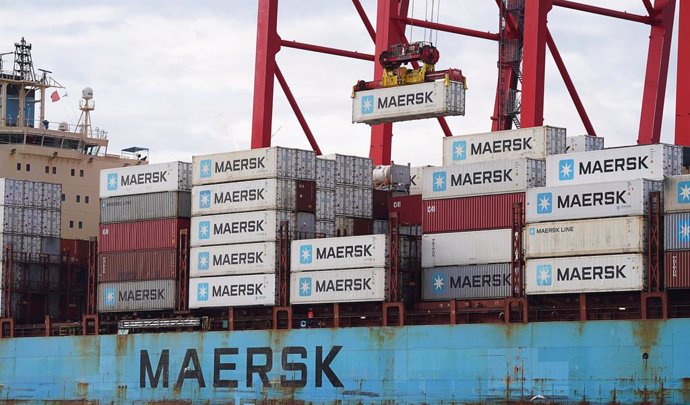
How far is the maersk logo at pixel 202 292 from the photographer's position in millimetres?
55281

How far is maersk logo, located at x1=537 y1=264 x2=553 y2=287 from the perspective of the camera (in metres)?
45.9

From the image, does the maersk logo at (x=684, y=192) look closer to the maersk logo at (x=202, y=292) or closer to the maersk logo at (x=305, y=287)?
the maersk logo at (x=305, y=287)

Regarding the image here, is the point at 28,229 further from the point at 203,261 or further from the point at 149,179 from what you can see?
the point at 203,261

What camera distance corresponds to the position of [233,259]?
54.5 m

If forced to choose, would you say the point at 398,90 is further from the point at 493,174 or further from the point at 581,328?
the point at 581,328

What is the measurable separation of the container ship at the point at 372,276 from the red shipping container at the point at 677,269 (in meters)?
0.07

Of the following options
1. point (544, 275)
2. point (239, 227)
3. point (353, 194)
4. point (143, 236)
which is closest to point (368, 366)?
point (239, 227)

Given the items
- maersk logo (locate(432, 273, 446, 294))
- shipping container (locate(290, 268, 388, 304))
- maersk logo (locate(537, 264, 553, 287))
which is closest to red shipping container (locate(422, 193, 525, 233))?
maersk logo (locate(432, 273, 446, 294))

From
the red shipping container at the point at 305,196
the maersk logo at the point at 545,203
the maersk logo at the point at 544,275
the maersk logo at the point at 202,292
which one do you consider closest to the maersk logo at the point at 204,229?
the maersk logo at the point at 202,292

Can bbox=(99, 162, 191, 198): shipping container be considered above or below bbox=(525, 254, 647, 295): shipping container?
above

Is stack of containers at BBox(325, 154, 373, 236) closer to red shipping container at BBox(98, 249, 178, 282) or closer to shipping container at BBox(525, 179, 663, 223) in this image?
red shipping container at BBox(98, 249, 178, 282)

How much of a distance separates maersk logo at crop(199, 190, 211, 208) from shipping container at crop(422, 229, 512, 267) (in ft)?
31.2

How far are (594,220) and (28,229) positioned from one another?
28.3 m

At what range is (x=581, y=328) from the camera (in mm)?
45344
